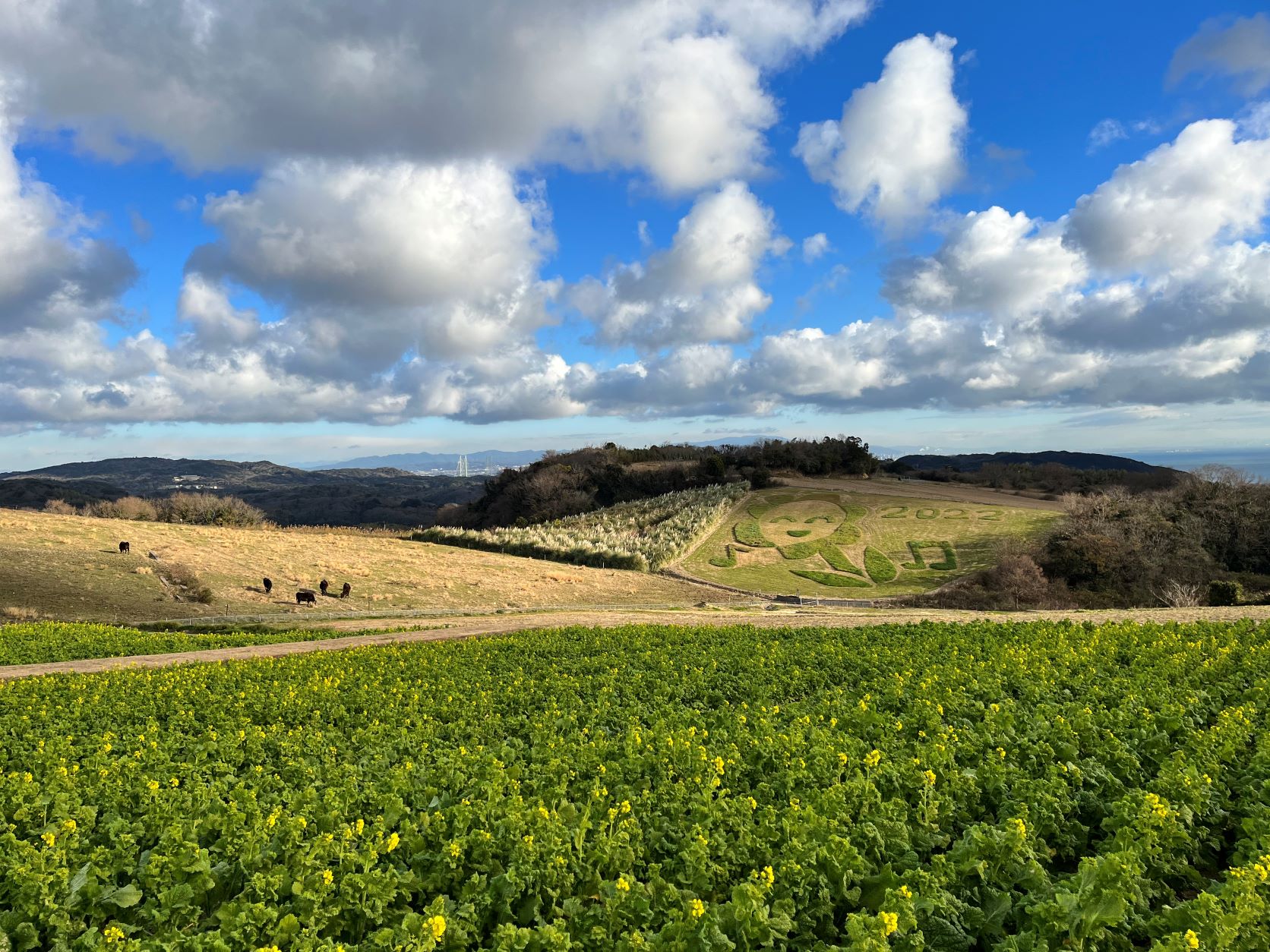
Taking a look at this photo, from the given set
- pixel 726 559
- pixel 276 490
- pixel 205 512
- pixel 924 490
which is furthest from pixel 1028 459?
pixel 276 490

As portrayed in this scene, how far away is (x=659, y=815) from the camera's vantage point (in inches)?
265

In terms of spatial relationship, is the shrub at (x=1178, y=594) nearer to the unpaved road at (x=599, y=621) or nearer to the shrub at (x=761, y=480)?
the unpaved road at (x=599, y=621)

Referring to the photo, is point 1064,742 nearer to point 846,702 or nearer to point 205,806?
point 846,702

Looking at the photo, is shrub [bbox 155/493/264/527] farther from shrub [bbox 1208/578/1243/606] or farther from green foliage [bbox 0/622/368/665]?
shrub [bbox 1208/578/1243/606]

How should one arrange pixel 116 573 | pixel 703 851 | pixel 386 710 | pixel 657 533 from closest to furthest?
pixel 703 851, pixel 386 710, pixel 116 573, pixel 657 533

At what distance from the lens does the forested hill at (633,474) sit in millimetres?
77312

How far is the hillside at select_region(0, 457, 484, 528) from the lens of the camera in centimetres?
9856

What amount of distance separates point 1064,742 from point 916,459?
10824 cm

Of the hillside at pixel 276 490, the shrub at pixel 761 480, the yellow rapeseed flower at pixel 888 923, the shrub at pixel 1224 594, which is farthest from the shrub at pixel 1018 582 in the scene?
the hillside at pixel 276 490

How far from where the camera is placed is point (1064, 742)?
8.45 meters

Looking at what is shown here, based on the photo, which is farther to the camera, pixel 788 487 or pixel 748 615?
pixel 788 487

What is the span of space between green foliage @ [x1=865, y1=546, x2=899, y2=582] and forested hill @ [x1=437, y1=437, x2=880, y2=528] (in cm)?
2121

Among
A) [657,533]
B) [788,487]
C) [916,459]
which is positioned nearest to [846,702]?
[657,533]

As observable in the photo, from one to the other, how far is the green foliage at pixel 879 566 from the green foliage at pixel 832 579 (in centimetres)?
119
